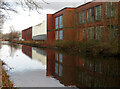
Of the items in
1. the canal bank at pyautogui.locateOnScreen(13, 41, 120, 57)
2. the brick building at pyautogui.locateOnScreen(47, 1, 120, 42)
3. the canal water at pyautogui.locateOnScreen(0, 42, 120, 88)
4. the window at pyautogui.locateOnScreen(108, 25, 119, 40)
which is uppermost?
the brick building at pyautogui.locateOnScreen(47, 1, 120, 42)

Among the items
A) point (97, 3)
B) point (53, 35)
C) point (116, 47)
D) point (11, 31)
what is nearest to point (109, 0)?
point (116, 47)

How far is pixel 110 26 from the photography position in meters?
20.2

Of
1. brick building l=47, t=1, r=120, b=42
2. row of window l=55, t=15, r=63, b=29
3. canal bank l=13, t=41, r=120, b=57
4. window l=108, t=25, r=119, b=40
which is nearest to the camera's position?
canal bank l=13, t=41, r=120, b=57

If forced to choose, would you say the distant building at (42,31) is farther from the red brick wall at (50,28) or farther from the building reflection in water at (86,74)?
the building reflection in water at (86,74)

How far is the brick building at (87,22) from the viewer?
19.8 metres

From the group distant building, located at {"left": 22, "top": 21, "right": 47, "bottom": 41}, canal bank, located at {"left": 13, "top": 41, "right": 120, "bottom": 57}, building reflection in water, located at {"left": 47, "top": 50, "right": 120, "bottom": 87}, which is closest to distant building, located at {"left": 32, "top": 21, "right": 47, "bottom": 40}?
distant building, located at {"left": 22, "top": 21, "right": 47, "bottom": 41}

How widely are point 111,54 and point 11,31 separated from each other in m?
101

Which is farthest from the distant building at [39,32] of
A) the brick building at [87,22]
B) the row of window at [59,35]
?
the row of window at [59,35]

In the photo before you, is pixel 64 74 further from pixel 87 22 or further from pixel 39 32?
pixel 39 32

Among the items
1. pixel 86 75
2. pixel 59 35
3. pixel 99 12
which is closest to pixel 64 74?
pixel 86 75

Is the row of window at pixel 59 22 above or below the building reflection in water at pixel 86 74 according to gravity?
above

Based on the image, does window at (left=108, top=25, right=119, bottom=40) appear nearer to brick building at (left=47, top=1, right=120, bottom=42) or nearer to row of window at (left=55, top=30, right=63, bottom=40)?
brick building at (left=47, top=1, right=120, bottom=42)

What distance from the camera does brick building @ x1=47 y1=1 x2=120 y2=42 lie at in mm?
19830

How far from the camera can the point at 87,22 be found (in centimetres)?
3434
